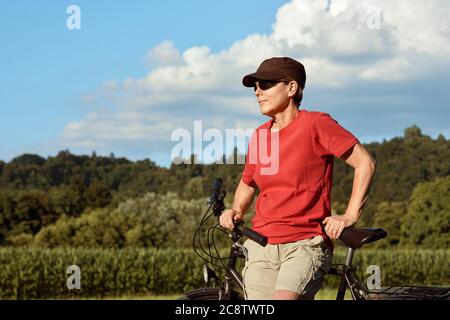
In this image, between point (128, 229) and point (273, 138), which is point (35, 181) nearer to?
point (128, 229)

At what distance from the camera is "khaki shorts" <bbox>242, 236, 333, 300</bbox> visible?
4402 millimetres

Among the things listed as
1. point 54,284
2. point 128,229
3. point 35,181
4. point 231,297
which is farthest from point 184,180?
point 231,297

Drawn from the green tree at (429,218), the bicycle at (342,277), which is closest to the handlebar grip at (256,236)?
the bicycle at (342,277)

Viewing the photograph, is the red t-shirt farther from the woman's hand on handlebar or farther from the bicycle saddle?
the woman's hand on handlebar

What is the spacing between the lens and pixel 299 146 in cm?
452

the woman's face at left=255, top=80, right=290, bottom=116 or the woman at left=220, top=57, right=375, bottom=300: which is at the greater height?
the woman's face at left=255, top=80, right=290, bottom=116

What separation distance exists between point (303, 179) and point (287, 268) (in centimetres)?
49

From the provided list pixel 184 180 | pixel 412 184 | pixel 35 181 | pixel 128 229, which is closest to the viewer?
pixel 128 229

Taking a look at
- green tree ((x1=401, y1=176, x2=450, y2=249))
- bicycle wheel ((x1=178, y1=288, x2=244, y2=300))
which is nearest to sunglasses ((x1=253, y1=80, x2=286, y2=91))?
bicycle wheel ((x1=178, y1=288, x2=244, y2=300))

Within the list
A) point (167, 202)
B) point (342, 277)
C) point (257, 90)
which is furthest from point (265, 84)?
point (167, 202)

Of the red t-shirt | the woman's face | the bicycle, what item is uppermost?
the woman's face

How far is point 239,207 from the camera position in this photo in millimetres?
5066

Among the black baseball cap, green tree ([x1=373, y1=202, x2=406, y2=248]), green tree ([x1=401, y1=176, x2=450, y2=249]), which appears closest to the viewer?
the black baseball cap

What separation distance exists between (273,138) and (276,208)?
417 mm
